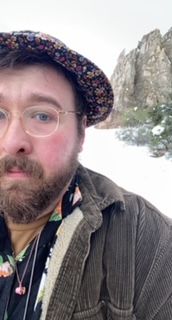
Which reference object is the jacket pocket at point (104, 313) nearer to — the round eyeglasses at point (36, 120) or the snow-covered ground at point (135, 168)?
the round eyeglasses at point (36, 120)

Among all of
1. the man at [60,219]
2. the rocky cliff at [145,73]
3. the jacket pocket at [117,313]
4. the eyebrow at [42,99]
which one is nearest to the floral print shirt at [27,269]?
the man at [60,219]

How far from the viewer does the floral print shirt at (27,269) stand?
165 centimetres

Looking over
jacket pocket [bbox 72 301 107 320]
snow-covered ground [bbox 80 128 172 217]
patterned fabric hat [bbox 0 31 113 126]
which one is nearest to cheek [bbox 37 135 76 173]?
patterned fabric hat [bbox 0 31 113 126]

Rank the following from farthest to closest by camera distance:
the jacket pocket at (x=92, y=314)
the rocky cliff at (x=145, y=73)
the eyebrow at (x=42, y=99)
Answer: the rocky cliff at (x=145, y=73), the eyebrow at (x=42, y=99), the jacket pocket at (x=92, y=314)

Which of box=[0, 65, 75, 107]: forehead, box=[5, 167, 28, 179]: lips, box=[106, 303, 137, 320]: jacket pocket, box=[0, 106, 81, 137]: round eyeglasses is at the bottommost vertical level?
box=[106, 303, 137, 320]: jacket pocket

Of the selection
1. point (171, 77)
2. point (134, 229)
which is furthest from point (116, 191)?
point (171, 77)

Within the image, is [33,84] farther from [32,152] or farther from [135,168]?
[135,168]

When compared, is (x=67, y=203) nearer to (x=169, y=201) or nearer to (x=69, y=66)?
(x=69, y=66)

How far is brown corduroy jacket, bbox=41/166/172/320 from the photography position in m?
1.60

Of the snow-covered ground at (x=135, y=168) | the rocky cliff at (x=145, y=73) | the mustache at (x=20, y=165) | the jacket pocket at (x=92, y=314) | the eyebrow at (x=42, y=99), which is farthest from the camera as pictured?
the rocky cliff at (x=145, y=73)

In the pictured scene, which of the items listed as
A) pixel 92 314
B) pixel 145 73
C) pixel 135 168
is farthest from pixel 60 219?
pixel 145 73

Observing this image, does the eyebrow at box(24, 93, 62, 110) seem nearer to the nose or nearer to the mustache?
the nose

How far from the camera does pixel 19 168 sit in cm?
172

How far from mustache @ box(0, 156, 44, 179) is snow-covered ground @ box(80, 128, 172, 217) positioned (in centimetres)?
372
